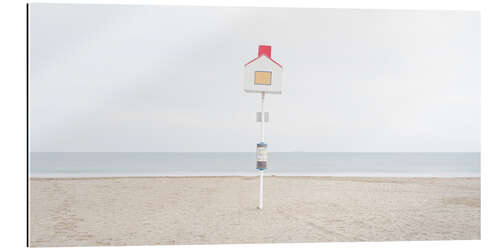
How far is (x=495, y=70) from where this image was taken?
554 centimetres

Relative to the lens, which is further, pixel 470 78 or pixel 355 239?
pixel 470 78

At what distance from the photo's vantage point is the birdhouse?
5.86 metres

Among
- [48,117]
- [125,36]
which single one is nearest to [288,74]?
[125,36]

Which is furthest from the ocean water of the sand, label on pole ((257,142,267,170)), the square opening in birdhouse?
the square opening in birdhouse

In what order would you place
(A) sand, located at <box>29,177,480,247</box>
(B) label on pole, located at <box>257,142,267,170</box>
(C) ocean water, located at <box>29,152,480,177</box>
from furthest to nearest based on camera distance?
(C) ocean water, located at <box>29,152,480,177</box> → (B) label on pole, located at <box>257,142,267,170</box> → (A) sand, located at <box>29,177,480,247</box>

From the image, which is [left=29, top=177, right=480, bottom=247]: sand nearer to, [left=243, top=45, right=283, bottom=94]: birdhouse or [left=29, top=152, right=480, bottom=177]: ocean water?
[left=29, top=152, right=480, bottom=177]: ocean water

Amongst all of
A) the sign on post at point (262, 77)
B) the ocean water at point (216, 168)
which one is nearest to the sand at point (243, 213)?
the sign on post at point (262, 77)

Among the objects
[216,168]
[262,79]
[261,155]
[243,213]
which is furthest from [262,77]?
[216,168]

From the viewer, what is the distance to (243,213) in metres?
5.96

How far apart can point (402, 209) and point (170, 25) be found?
4.47 meters

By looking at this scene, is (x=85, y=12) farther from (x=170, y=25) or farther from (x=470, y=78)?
(x=470, y=78)

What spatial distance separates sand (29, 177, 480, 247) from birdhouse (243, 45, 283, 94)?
5.58ft
